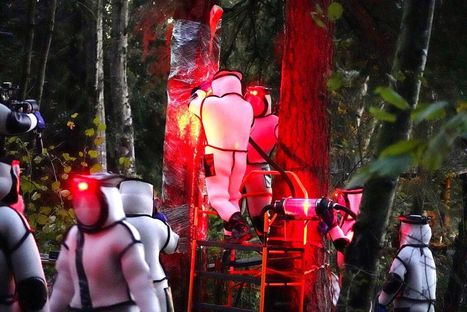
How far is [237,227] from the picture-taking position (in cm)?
768

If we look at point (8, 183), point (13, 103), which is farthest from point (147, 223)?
point (13, 103)

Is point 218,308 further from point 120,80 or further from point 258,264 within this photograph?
point 120,80

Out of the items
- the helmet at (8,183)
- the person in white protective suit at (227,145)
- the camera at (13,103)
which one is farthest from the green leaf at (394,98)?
the person in white protective suit at (227,145)

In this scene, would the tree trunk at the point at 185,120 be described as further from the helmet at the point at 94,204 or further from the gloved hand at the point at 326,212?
the helmet at the point at 94,204

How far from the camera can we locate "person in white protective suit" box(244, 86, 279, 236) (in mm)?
8656

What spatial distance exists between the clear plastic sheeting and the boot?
899 millimetres

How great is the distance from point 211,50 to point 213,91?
1.06 meters

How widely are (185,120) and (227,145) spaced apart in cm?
105

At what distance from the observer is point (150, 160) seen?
706 inches

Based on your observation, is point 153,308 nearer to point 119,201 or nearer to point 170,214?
point 119,201

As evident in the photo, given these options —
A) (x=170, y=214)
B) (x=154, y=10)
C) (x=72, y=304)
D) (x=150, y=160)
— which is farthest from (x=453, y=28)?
(x=150, y=160)

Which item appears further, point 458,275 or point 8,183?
point 458,275

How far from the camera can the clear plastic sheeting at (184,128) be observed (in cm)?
865

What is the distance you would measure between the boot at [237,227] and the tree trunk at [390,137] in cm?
365
